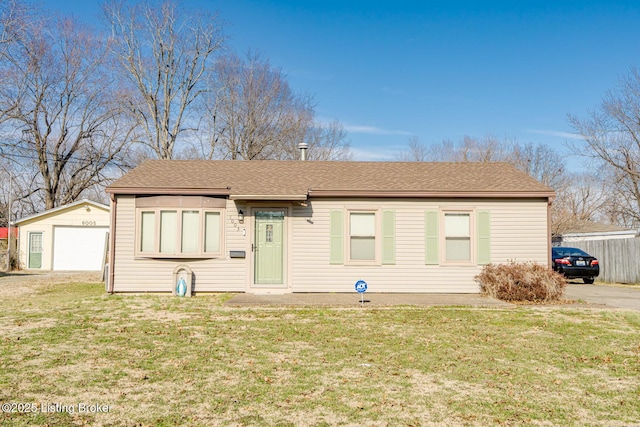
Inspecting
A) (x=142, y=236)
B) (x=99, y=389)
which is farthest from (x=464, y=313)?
(x=142, y=236)

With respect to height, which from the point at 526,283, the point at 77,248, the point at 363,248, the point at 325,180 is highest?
the point at 325,180

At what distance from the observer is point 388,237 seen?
12891 millimetres

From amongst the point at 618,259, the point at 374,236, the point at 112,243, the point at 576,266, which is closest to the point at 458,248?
the point at 374,236

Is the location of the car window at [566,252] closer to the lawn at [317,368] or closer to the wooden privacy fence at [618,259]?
the wooden privacy fence at [618,259]

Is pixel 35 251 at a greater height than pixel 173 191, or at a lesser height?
lesser

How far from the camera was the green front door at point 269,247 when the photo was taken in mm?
12766

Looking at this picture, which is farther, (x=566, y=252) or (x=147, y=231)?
(x=566, y=252)

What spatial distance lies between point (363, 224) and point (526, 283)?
414 cm

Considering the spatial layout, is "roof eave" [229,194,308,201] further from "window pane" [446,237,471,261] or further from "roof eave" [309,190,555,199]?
"window pane" [446,237,471,261]

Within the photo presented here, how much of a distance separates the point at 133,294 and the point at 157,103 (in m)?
20.3

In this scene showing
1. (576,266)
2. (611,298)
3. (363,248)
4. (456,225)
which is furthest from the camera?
(576,266)

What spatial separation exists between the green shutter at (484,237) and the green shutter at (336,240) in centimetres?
355

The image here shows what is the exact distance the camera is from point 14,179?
105 feet

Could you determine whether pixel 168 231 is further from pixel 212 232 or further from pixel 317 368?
pixel 317 368
